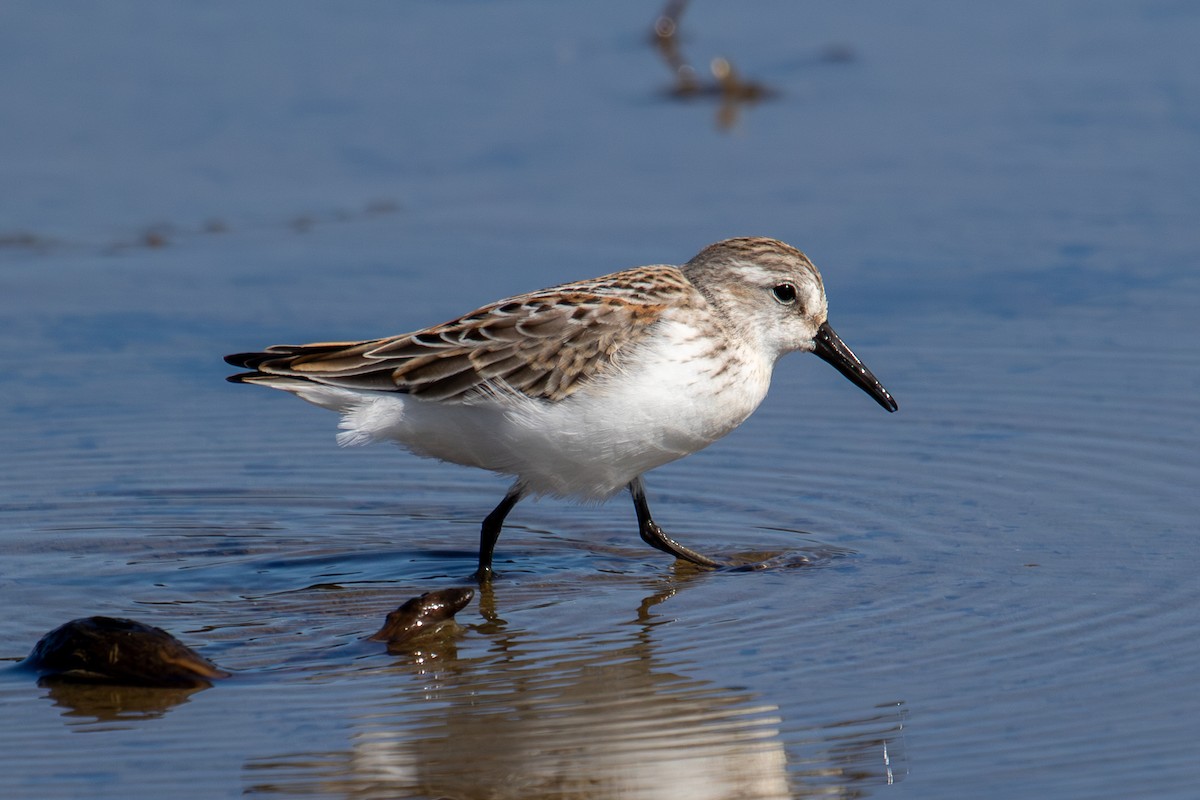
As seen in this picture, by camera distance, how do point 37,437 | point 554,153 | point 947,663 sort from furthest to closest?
point 554,153, point 37,437, point 947,663

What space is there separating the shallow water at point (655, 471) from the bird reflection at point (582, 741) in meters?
0.02

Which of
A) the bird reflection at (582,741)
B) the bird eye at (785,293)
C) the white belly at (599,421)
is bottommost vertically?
the bird reflection at (582,741)

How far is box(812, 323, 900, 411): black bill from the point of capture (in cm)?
876

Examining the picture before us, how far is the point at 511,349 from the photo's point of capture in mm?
8023

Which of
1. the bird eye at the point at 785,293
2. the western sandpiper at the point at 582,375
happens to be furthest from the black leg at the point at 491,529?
the bird eye at the point at 785,293

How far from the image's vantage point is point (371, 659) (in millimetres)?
7004

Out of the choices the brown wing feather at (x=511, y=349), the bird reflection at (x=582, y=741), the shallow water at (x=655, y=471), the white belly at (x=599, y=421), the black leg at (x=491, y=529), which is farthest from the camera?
the black leg at (x=491, y=529)

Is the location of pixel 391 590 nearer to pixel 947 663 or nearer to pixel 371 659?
pixel 371 659

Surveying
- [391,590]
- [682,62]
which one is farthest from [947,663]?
[682,62]

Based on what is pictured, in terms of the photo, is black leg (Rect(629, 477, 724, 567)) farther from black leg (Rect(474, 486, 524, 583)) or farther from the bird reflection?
the bird reflection

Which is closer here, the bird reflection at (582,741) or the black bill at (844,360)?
the bird reflection at (582,741)

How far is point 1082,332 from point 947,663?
4382 mm

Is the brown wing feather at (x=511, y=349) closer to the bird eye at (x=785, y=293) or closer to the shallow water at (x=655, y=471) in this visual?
the bird eye at (x=785, y=293)

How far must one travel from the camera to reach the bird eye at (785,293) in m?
8.43
